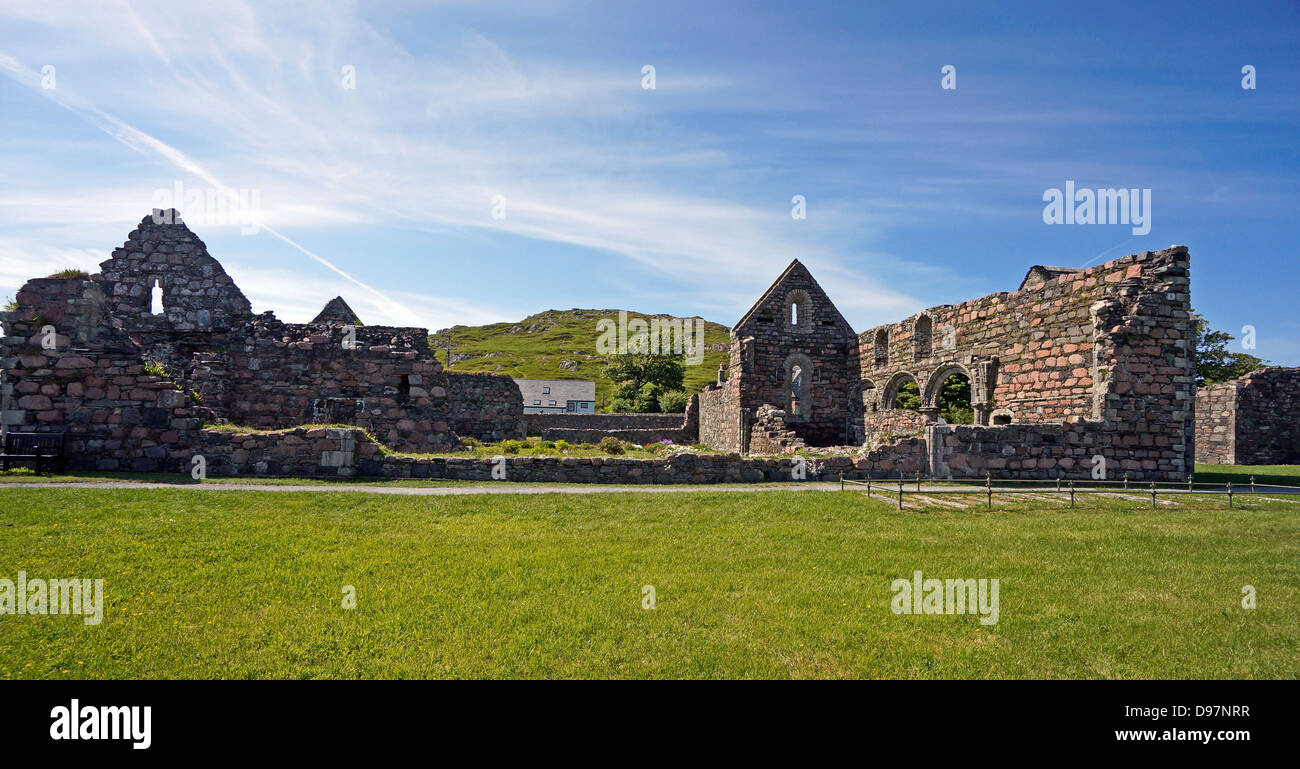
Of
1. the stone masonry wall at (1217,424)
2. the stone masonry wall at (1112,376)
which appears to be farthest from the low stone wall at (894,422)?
the stone masonry wall at (1217,424)

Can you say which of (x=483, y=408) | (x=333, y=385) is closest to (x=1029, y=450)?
(x=333, y=385)

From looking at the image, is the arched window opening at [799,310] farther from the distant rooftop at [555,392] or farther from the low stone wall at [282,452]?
the distant rooftop at [555,392]

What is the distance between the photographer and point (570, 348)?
152250 millimetres

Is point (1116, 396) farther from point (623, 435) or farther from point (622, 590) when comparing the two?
point (623, 435)

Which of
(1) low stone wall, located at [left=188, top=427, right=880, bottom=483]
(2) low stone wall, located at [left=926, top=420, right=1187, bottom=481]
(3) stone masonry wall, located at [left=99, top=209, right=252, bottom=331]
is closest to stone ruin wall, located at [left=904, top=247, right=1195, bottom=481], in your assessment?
(2) low stone wall, located at [left=926, top=420, right=1187, bottom=481]

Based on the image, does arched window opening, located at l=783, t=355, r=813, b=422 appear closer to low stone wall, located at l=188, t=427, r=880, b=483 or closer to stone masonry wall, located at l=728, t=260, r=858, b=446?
stone masonry wall, located at l=728, t=260, r=858, b=446

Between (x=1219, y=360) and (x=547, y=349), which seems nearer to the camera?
(x=1219, y=360)

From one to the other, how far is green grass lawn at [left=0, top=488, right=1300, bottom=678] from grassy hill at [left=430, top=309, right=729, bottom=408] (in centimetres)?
8517

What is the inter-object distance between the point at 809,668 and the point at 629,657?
1.51 meters

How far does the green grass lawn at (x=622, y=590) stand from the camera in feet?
16.6

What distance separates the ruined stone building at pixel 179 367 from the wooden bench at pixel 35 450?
446 millimetres

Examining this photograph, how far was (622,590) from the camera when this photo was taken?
6863 millimetres

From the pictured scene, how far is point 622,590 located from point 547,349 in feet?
489
